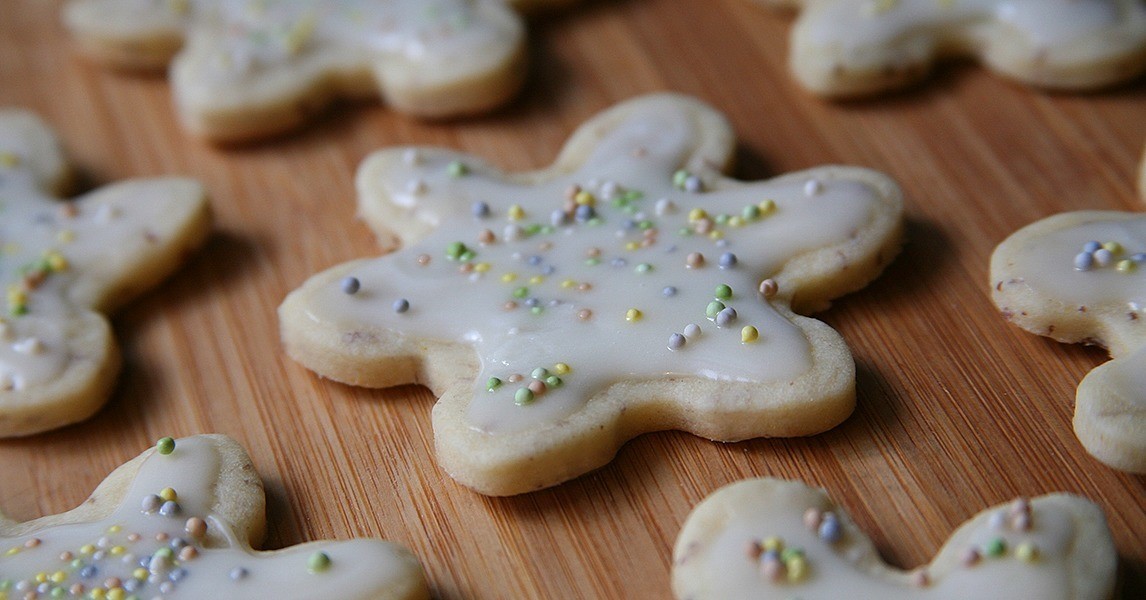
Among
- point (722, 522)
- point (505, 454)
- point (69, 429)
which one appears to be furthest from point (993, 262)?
point (69, 429)

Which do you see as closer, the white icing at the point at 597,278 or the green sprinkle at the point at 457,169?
the white icing at the point at 597,278

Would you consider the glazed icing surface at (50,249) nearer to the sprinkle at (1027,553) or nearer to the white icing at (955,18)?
the white icing at (955,18)

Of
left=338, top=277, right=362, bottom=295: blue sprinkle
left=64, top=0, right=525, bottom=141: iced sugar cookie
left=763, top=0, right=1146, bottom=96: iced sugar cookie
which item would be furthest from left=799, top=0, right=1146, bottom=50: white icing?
left=338, top=277, right=362, bottom=295: blue sprinkle

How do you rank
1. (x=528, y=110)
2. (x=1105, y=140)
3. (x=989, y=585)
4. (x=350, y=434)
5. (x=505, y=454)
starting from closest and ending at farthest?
(x=989, y=585) → (x=505, y=454) → (x=350, y=434) → (x=1105, y=140) → (x=528, y=110)

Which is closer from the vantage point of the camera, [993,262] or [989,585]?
[989,585]

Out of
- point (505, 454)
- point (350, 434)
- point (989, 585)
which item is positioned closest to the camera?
point (989, 585)

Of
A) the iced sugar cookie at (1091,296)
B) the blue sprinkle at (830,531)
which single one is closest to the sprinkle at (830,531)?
the blue sprinkle at (830,531)

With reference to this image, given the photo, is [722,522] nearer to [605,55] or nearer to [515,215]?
[515,215]
